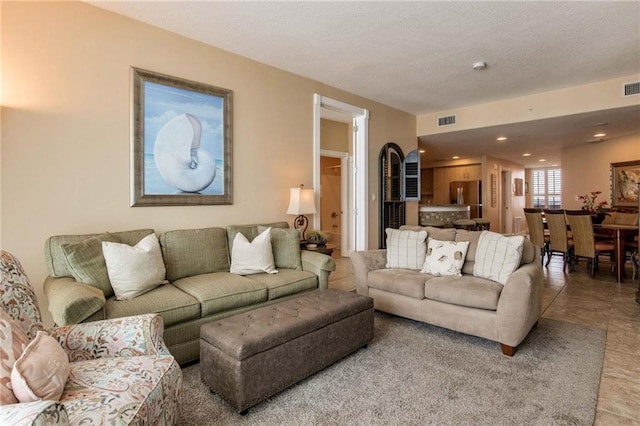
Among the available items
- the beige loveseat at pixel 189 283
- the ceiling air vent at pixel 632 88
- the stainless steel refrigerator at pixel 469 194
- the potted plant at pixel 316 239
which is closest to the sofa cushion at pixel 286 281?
the beige loveseat at pixel 189 283

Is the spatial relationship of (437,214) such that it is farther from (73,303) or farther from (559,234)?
(73,303)

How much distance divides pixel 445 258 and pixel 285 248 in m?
1.61

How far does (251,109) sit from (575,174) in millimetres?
7994

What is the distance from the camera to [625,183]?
704 cm

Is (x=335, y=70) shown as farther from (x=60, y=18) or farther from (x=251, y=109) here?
(x=60, y=18)

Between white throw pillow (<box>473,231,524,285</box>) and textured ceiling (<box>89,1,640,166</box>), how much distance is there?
1.97 m

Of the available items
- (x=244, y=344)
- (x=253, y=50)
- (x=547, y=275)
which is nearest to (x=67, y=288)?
(x=244, y=344)

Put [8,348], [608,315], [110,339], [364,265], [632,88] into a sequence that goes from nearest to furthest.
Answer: [8,348] → [110,339] → [608,315] → [364,265] → [632,88]

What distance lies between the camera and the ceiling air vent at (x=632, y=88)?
445 centimetres

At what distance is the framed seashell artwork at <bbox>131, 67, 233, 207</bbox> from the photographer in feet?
10.2

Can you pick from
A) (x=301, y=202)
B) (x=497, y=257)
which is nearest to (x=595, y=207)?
(x=497, y=257)

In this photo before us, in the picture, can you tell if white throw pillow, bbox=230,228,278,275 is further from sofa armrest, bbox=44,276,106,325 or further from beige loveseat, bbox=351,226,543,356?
sofa armrest, bbox=44,276,106,325

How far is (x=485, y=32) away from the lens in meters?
3.29

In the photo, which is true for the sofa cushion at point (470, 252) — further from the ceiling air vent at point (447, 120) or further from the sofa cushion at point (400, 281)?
the ceiling air vent at point (447, 120)
